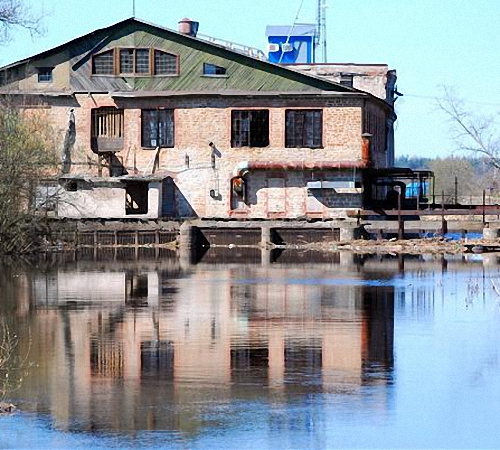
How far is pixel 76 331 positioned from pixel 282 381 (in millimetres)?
6679

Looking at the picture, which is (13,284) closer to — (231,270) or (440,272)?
(231,270)

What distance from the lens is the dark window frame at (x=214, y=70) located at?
5766 cm

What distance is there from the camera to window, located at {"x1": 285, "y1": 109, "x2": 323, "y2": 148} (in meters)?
56.6

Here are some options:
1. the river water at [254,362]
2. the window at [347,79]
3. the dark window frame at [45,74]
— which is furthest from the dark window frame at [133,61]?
the river water at [254,362]

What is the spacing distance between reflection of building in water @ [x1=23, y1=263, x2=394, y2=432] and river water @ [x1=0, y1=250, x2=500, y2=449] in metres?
0.04

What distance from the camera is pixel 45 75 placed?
5878cm

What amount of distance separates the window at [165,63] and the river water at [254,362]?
79.3 ft

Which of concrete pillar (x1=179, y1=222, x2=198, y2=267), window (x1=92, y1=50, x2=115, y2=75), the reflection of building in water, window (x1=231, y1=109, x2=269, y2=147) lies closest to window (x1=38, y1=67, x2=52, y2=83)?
window (x1=92, y1=50, x2=115, y2=75)

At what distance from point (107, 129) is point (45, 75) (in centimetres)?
392

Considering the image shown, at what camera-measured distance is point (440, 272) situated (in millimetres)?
38219

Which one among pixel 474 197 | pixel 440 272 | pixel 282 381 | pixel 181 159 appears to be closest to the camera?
pixel 282 381

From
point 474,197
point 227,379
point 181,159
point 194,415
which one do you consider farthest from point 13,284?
point 474,197

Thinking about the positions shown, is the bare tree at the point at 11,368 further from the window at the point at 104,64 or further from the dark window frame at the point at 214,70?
the window at the point at 104,64

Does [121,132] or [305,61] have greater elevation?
[305,61]
